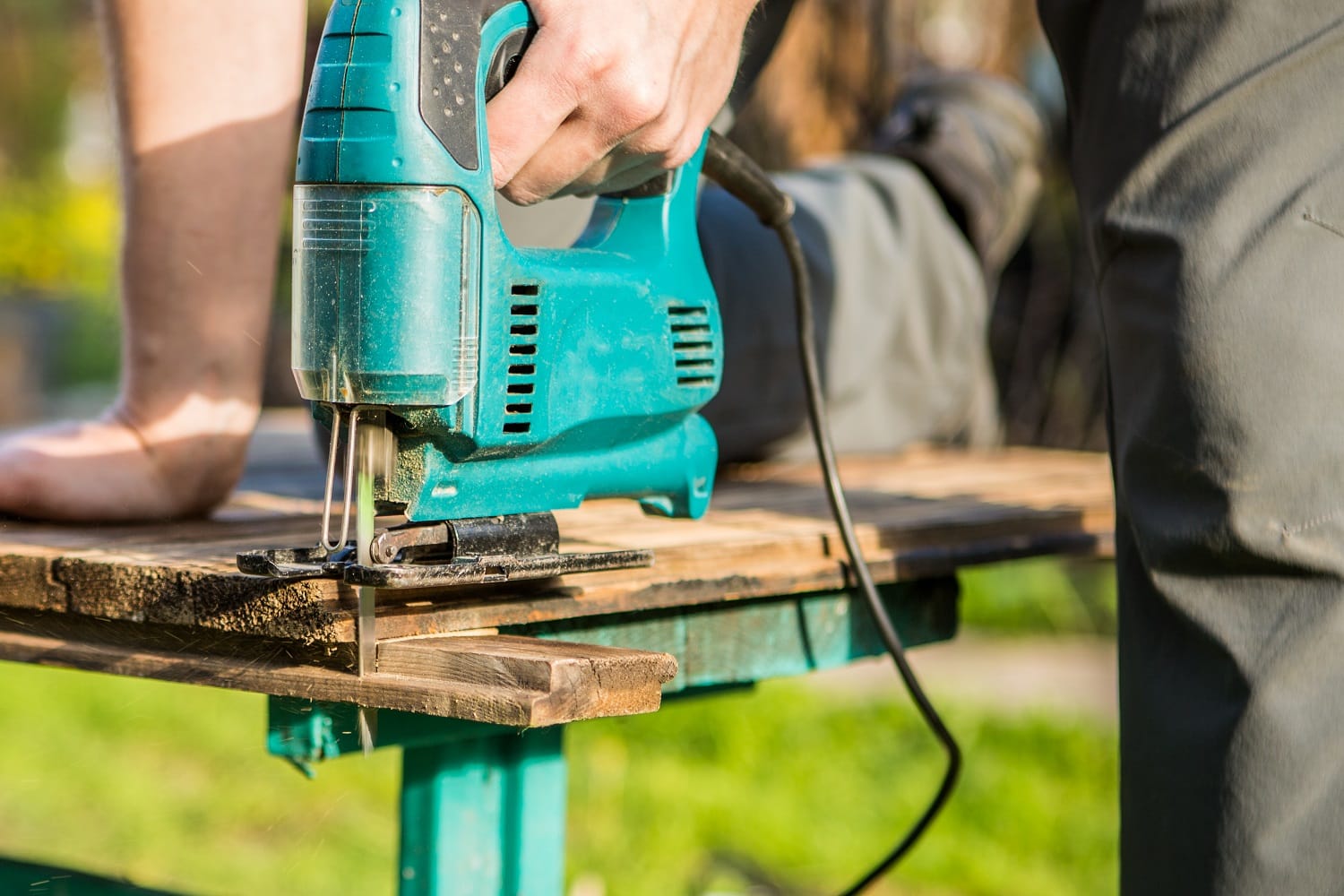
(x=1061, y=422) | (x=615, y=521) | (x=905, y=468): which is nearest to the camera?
(x=615, y=521)

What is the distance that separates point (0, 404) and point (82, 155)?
7.61 meters

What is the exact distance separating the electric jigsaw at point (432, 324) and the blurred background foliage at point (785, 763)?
590mm

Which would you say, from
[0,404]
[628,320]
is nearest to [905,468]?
[628,320]

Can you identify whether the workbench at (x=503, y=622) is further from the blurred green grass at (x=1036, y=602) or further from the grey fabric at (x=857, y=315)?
the blurred green grass at (x=1036, y=602)

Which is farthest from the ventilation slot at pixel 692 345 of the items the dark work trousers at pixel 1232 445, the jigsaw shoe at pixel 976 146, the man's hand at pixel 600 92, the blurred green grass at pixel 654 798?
the blurred green grass at pixel 654 798

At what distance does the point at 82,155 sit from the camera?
41.2 ft

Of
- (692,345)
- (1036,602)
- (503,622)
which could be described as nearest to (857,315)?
(692,345)

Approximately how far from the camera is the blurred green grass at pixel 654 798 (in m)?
2.70

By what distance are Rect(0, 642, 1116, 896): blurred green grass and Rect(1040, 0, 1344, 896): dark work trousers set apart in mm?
1568

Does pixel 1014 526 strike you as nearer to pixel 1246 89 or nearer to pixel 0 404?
pixel 1246 89

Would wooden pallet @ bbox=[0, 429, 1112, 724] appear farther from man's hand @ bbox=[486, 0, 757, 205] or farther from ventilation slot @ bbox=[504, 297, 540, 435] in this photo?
man's hand @ bbox=[486, 0, 757, 205]

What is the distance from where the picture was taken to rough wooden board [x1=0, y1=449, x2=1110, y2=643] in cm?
107

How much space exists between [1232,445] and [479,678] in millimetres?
616

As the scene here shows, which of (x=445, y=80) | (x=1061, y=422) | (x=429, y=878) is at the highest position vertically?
(x=445, y=80)
